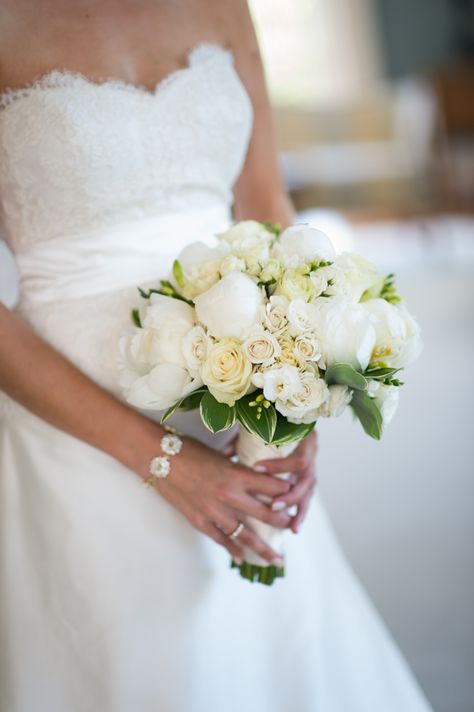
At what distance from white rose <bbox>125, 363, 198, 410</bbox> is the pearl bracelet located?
100 millimetres

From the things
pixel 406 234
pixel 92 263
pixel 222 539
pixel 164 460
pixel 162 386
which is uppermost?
pixel 406 234

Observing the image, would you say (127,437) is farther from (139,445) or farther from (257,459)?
(257,459)

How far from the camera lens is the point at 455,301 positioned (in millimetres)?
5484

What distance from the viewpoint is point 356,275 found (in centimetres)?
120

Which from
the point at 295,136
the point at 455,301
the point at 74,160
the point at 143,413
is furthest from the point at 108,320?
the point at 295,136

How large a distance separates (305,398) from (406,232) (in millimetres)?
7473

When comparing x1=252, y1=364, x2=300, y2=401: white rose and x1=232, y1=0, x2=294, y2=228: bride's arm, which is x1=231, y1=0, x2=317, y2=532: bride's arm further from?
x1=252, y1=364, x2=300, y2=401: white rose

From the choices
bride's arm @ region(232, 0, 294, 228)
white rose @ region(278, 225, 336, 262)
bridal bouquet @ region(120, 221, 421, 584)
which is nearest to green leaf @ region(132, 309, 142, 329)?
bridal bouquet @ region(120, 221, 421, 584)

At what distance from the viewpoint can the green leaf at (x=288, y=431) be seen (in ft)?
3.82

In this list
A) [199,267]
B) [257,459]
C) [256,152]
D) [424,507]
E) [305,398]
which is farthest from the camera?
[424,507]

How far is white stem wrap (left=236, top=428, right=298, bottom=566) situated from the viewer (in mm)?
1340

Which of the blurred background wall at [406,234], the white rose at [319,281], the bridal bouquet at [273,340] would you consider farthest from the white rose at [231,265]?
the blurred background wall at [406,234]

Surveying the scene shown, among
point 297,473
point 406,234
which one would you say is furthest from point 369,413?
point 406,234

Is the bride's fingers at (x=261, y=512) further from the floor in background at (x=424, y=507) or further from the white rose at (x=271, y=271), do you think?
the floor in background at (x=424, y=507)
